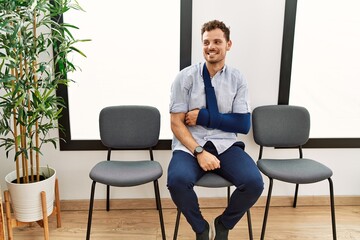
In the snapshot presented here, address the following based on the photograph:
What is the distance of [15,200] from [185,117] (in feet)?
3.89

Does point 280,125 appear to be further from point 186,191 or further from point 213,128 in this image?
point 186,191

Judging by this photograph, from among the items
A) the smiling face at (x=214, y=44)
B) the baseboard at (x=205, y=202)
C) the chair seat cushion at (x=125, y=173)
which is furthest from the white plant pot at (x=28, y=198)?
the smiling face at (x=214, y=44)

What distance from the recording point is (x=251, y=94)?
2.42m

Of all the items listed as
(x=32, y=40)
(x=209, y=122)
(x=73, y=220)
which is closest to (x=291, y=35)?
(x=209, y=122)

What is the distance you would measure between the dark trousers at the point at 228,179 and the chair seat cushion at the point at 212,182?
0.08ft

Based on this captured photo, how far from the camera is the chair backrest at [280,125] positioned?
7.59ft

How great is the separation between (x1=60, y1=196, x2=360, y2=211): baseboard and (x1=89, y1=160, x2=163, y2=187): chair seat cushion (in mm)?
509

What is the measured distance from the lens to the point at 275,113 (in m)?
2.33

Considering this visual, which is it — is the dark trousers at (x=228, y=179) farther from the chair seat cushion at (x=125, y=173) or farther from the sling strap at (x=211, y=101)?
the sling strap at (x=211, y=101)

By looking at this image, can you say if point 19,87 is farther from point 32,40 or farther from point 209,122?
point 209,122

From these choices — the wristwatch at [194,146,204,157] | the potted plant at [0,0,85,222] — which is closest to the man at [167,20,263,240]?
the wristwatch at [194,146,204,157]

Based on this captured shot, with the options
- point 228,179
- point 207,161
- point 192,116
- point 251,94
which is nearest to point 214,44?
point 192,116

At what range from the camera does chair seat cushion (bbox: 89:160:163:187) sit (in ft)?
6.18

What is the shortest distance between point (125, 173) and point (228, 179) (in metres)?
0.64
